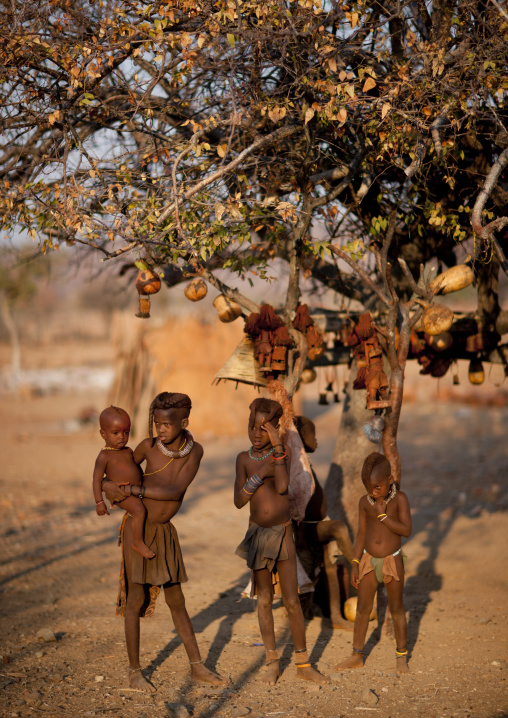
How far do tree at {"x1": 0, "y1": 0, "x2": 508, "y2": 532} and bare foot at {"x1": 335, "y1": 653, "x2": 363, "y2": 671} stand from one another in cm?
132

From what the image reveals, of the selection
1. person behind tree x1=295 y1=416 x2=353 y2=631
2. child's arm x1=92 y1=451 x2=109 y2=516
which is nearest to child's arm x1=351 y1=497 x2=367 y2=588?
person behind tree x1=295 y1=416 x2=353 y2=631

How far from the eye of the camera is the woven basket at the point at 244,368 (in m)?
4.82

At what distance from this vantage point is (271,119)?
4.57 metres

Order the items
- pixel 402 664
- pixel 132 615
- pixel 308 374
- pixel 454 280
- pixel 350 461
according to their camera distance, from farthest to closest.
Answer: pixel 308 374, pixel 350 461, pixel 454 280, pixel 402 664, pixel 132 615

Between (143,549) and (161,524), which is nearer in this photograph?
(143,549)

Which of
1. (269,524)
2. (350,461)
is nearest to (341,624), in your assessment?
(350,461)

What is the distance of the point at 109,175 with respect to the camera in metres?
5.00

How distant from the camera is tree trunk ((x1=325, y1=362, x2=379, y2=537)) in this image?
573 centimetres

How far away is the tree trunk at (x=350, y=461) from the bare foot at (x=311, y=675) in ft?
5.60

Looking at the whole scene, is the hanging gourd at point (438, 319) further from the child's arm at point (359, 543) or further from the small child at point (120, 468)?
the small child at point (120, 468)

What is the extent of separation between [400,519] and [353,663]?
963 millimetres

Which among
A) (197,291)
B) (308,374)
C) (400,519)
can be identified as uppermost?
(197,291)

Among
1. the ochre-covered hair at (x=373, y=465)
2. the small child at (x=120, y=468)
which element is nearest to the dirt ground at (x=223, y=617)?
the small child at (x=120, y=468)

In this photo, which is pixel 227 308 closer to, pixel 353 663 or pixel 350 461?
pixel 350 461
